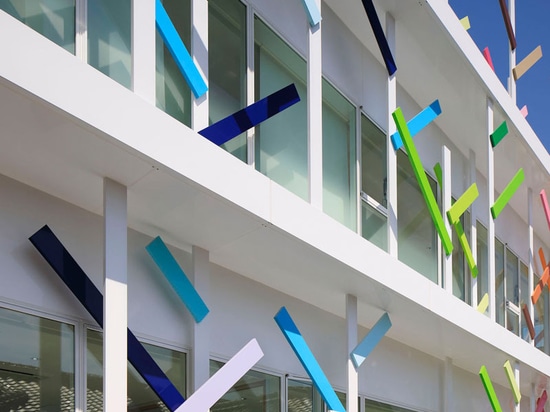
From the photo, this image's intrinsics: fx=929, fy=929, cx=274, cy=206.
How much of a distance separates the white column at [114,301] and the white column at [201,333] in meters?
1.26

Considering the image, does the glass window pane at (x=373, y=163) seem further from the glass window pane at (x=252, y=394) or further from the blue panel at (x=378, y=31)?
the glass window pane at (x=252, y=394)

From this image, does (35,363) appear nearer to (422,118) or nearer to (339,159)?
(339,159)

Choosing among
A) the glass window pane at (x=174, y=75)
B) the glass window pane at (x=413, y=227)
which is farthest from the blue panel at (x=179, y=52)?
the glass window pane at (x=413, y=227)

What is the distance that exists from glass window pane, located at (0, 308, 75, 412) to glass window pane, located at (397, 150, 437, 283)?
4.74m

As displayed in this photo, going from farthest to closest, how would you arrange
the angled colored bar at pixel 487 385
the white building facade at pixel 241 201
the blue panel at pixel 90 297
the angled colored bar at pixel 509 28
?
the angled colored bar at pixel 509 28
the angled colored bar at pixel 487 385
the blue panel at pixel 90 297
the white building facade at pixel 241 201

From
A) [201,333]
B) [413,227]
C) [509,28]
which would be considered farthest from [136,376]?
[509,28]

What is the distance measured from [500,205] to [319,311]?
3811 mm

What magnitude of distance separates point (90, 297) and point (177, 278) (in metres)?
0.97

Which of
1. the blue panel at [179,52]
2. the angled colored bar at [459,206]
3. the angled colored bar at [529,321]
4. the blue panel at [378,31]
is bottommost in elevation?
the angled colored bar at [529,321]

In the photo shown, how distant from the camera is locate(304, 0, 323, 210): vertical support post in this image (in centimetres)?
776

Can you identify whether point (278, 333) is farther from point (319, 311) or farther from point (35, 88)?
point (35, 88)

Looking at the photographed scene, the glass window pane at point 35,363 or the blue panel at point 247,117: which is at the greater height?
the blue panel at point 247,117

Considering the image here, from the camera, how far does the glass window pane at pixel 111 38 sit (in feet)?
19.1

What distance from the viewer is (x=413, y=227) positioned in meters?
10.4
